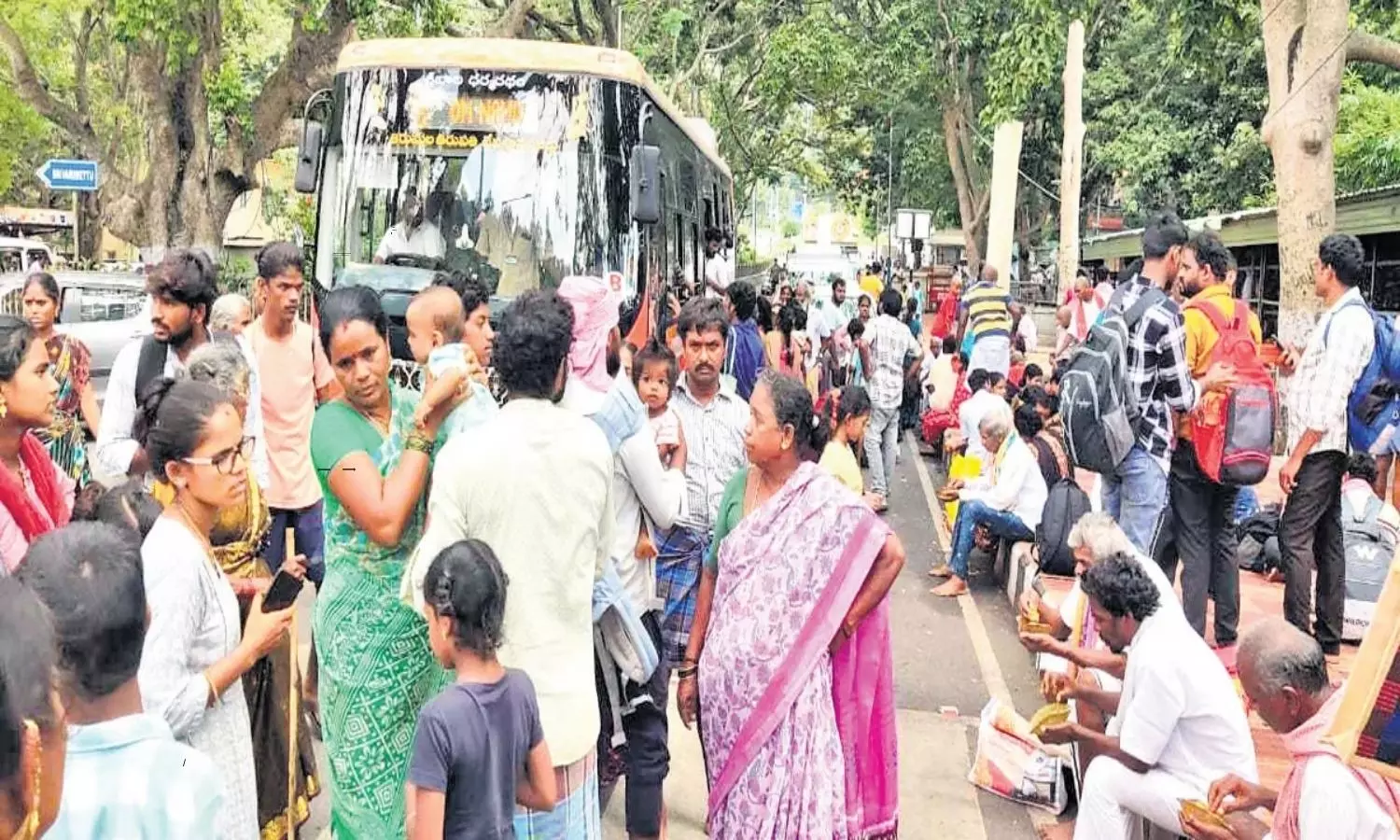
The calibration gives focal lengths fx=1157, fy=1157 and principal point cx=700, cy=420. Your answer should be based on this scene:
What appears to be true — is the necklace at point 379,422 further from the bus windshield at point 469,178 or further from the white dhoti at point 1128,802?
the bus windshield at point 469,178

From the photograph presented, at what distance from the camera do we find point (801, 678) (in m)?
3.16

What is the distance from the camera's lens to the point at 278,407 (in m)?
4.97

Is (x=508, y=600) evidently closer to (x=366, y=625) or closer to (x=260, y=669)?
(x=366, y=625)

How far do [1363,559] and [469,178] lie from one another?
5896mm

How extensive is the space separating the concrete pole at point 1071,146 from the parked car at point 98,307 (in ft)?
36.3

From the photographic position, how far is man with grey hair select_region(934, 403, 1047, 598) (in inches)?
271

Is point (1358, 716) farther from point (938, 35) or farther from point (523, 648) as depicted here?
point (938, 35)

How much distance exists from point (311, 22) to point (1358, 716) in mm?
12508

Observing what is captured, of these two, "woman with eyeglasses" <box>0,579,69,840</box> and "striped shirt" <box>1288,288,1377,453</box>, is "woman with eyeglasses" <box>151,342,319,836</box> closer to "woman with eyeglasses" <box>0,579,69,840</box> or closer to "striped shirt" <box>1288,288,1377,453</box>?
"woman with eyeglasses" <box>0,579,69,840</box>

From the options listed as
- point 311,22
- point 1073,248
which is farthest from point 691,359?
point 1073,248

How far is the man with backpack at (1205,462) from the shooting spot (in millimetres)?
5246

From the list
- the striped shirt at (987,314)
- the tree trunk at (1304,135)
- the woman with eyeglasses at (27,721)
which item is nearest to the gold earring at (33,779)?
the woman with eyeglasses at (27,721)

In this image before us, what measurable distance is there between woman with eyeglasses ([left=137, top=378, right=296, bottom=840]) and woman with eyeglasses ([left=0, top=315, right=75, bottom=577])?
0.58 metres

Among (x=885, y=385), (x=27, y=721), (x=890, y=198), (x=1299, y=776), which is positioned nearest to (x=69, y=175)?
(x=885, y=385)
